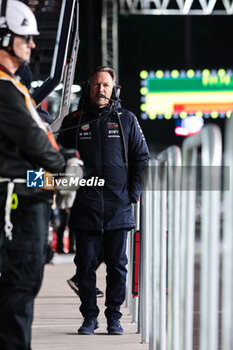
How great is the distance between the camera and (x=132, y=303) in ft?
15.1

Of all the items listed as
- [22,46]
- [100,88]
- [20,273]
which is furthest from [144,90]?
[20,273]

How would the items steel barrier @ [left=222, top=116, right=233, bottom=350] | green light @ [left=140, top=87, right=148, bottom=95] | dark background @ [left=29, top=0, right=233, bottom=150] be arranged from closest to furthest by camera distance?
1. steel barrier @ [left=222, top=116, right=233, bottom=350]
2. green light @ [left=140, top=87, right=148, bottom=95]
3. dark background @ [left=29, top=0, right=233, bottom=150]

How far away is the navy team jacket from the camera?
3.96 meters

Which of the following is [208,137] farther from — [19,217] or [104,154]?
[104,154]

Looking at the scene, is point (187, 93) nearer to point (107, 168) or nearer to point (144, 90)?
point (144, 90)

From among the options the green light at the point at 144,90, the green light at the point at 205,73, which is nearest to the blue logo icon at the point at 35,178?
the green light at the point at 144,90

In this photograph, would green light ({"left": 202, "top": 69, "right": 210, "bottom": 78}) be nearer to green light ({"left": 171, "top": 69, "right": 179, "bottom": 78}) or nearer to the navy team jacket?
green light ({"left": 171, "top": 69, "right": 179, "bottom": 78})

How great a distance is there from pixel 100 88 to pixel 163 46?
18.4m

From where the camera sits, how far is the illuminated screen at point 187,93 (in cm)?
1995

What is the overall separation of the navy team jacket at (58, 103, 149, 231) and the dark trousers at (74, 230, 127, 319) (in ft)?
0.24

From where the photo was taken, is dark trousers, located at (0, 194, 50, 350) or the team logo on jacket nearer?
dark trousers, located at (0, 194, 50, 350)

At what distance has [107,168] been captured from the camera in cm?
397

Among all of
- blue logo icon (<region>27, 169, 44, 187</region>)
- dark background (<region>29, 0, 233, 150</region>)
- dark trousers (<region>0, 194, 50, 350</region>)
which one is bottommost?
dark trousers (<region>0, 194, 50, 350</region>)

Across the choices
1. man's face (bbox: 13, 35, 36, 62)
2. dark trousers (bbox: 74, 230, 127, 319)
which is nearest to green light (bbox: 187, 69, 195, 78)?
dark trousers (bbox: 74, 230, 127, 319)
